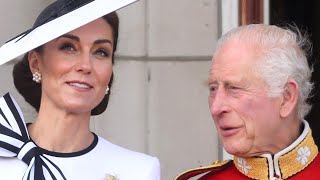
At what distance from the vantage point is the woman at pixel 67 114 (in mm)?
2111

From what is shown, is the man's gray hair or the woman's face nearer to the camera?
the woman's face

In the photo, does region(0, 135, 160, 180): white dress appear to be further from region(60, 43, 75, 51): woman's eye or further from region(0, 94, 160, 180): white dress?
region(60, 43, 75, 51): woman's eye

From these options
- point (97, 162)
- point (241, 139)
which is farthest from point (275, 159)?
point (97, 162)

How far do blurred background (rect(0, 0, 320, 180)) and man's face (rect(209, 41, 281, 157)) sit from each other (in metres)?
1.49

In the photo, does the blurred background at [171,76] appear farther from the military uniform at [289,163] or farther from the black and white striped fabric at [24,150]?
the black and white striped fabric at [24,150]

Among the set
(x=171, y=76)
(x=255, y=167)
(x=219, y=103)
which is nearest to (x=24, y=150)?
(x=219, y=103)

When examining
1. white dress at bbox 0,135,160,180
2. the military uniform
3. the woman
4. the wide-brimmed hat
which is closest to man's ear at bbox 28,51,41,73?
the woman

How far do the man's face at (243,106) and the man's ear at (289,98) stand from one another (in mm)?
23

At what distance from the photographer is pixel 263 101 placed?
7.48ft

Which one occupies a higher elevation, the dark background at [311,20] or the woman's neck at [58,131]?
the dark background at [311,20]

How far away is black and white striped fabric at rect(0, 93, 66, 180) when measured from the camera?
6.89 ft

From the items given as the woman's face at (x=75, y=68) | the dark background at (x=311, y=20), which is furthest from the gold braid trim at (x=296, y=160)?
the dark background at (x=311, y=20)

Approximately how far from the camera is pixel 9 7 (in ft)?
11.6

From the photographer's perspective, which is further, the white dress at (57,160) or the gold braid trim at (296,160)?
the gold braid trim at (296,160)
